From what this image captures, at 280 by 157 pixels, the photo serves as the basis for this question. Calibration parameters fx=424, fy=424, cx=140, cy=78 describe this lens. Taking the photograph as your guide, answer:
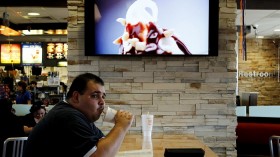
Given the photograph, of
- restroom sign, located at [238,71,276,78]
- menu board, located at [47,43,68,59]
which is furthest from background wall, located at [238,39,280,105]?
menu board, located at [47,43,68,59]

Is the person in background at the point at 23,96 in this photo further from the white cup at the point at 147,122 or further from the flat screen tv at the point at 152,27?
the white cup at the point at 147,122

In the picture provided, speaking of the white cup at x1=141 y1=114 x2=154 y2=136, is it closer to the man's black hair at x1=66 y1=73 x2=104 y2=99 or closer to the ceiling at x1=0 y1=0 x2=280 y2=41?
the man's black hair at x1=66 y1=73 x2=104 y2=99

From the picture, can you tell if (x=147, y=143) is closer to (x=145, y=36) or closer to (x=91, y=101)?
(x=91, y=101)

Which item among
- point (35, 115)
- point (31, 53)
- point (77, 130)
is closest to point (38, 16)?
point (31, 53)

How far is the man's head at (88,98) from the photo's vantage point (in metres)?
2.18

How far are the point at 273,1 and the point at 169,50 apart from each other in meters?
4.14

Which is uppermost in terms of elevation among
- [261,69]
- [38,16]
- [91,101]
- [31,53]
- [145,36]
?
[38,16]

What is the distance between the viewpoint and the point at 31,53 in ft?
41.4

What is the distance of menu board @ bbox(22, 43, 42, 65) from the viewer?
41.0 feet

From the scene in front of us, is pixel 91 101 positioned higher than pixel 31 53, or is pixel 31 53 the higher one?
pixel 31 53

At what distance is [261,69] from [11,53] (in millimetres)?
7930

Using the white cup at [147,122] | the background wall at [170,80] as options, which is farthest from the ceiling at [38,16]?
the white cup at [147,122]

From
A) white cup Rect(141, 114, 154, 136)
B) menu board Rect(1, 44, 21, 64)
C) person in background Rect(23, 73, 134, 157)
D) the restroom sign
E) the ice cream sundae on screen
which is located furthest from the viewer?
the restroom sign

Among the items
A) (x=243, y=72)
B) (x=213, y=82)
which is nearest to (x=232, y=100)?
(x=213, y=82)
